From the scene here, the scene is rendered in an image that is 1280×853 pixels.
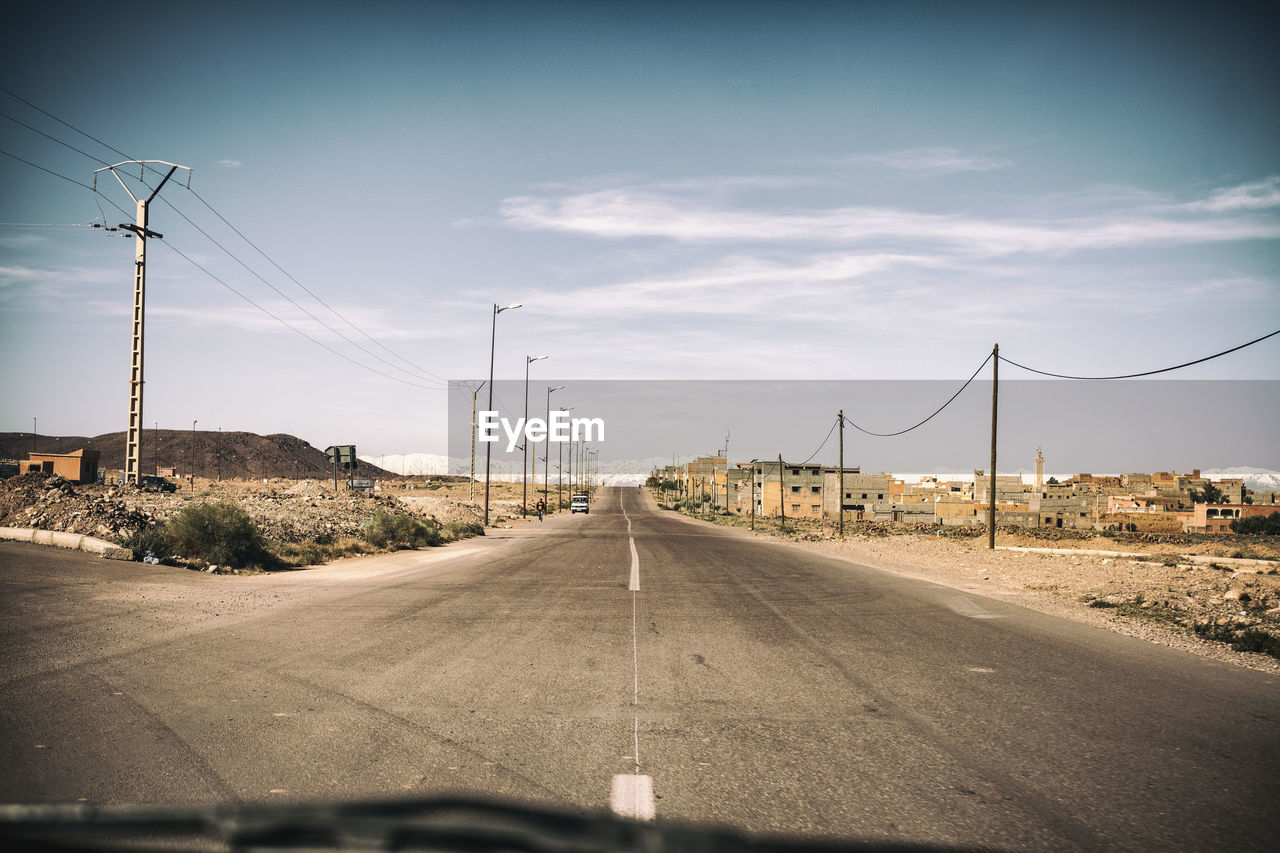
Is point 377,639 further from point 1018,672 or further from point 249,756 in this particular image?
point 1018,672

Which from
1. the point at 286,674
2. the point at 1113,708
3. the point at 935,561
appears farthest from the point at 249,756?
the point at 935,561

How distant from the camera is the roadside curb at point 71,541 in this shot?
15.0 metres

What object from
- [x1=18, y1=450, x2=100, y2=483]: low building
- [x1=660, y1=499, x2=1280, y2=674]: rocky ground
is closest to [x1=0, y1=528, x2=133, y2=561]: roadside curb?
[x1=660, y1=499, x2=1280, y2=674]: rocky ground

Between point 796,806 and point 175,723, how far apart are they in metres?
4.42

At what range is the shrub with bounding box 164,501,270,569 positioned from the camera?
16.3m

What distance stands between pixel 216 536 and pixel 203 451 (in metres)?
163

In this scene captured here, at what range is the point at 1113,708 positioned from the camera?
A: 20.9 feet

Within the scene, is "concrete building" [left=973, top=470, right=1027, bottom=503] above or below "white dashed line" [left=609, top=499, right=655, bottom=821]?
below

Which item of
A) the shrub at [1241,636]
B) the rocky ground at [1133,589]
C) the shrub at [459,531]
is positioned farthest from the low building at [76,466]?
the shrub at [1241,636]

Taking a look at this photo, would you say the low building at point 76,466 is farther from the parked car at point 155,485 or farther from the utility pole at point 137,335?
the utility pole at point 137,335

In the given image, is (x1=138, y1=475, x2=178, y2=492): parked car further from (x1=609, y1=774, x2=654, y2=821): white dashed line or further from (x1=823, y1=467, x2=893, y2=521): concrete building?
(x1=823, y1=467, x2=893, y2=521): concrete building

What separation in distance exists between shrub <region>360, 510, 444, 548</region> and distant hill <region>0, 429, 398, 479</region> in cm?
13336

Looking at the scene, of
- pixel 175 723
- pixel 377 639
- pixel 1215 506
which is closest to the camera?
pixel 175 723

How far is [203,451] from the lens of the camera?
158 meters
